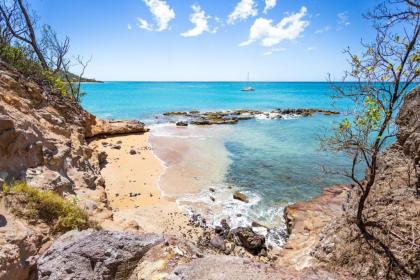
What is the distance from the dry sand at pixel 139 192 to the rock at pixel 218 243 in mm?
1023

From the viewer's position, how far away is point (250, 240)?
10547mm

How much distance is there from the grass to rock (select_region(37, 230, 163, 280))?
142cm

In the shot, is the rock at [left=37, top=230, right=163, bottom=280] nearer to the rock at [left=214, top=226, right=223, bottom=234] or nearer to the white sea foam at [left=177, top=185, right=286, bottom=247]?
the rock at [left=214, top=226, right=223, bottom=234]

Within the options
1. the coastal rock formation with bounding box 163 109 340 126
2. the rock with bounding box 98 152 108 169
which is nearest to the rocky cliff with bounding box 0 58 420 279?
the rock with bounding box 98 152 108 169

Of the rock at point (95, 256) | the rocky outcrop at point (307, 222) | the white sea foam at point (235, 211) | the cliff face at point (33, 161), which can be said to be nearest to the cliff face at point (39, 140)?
the cliff face at point (33, 161)

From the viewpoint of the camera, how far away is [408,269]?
245 inches

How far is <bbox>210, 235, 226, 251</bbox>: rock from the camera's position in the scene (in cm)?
1025

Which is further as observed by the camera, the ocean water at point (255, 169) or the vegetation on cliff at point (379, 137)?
the ocean water at point (255, 169)

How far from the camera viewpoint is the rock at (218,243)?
10.2 metres

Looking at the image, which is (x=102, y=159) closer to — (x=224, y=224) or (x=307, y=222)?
(x=224, y=224)

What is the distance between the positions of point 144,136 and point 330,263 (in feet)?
77.9

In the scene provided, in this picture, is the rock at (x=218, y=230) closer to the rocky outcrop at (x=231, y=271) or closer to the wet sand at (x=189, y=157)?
the wet sand at (x=189, y=157)

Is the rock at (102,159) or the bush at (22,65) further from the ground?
the bush at (22,65)

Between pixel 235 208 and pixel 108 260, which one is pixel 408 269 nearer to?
pixel 108 260
